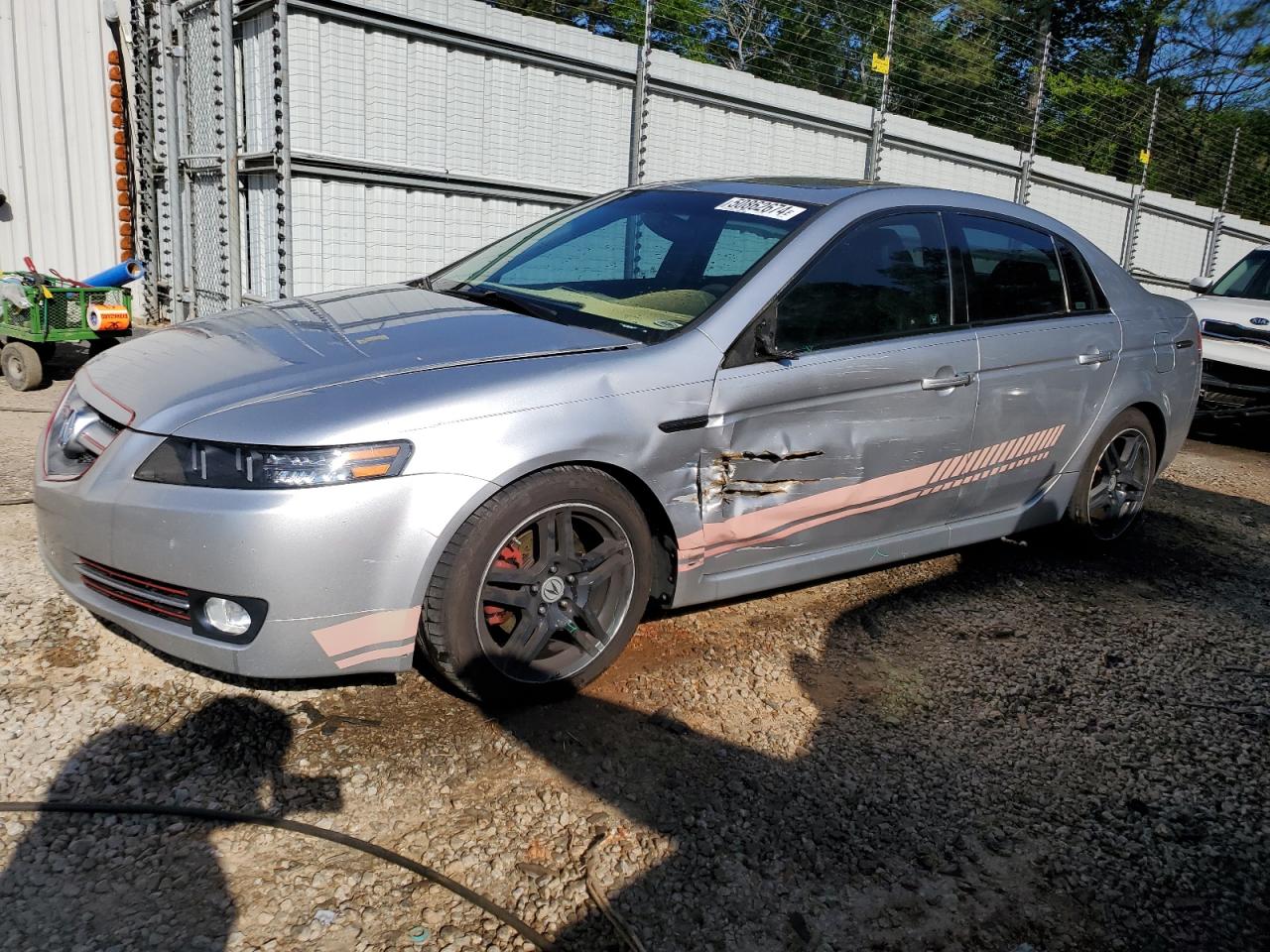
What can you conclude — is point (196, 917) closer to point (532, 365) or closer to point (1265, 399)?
point (532, 365)

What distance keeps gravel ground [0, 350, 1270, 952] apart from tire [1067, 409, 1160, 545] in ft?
2.85

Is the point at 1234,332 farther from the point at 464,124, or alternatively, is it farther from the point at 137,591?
the point at 137,591

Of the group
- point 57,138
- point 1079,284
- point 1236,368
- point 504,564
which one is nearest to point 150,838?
point 504,564

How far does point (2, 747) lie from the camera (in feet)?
8.89

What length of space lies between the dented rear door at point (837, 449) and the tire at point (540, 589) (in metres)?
0.33

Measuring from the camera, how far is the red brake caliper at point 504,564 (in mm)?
2967

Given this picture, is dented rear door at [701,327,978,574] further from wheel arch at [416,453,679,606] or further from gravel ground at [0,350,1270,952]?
gravel ground at [0,350,1270,952]

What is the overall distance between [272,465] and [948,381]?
2433mm

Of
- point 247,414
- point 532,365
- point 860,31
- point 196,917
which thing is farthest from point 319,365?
point 860,31

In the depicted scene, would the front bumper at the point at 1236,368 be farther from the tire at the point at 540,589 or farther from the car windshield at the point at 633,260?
the tire at the point at 540,589

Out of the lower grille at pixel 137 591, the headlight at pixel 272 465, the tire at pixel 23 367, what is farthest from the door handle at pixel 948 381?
the tire at pixel 23 367

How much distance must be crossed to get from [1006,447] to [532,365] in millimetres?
2160

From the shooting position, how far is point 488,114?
8273 mm

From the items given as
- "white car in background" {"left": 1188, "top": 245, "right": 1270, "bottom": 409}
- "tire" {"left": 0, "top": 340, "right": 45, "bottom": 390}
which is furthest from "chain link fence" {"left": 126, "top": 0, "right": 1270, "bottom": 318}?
"white car in background" {"left": 1188, "top": 245, "right": 1270, "bottom": 409}
